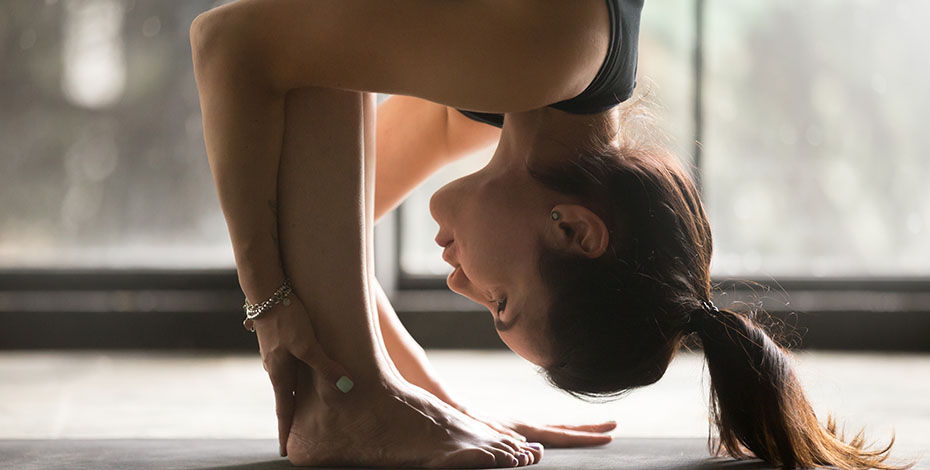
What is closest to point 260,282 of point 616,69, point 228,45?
point 228,45

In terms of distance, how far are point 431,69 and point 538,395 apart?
123 cm

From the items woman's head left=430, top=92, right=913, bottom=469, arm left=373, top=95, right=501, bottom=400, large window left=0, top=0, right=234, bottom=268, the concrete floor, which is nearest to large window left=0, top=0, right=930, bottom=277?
large window left=0, top=0, right=234, bottom=268

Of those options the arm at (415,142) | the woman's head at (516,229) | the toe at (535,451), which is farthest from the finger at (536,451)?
the arm at (415,142)

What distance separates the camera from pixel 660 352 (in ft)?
3.56

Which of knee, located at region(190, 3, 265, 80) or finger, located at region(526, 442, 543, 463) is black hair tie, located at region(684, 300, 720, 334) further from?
knee, located at region(190, 3, 265, 80)

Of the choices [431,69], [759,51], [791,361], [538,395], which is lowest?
[538,395]

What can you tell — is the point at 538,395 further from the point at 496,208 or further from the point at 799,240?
the point at 799,240

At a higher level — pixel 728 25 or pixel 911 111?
pixel 728 25

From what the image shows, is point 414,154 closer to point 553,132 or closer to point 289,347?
point 553,132

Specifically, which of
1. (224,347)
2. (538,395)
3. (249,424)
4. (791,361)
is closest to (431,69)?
(791,361)

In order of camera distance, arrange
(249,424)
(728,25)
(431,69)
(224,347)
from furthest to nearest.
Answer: (728,25)
(224,347)
(249,424)
(431,69)

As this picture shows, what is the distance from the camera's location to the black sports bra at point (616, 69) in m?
1.01

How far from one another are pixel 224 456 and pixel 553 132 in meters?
0.59

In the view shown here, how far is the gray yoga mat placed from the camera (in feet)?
3.53
